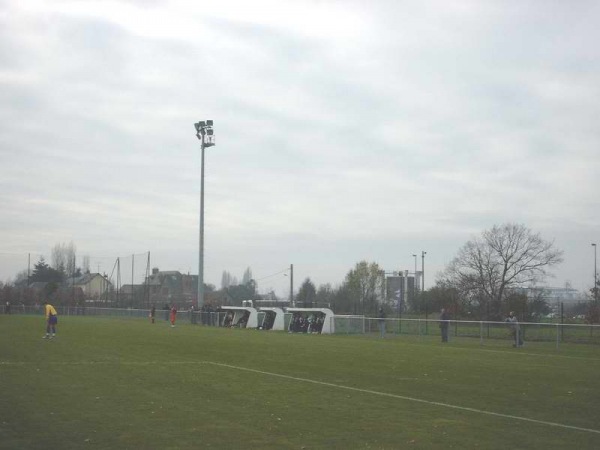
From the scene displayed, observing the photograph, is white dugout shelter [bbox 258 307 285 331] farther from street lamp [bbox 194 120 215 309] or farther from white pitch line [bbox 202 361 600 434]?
white pitch line [bbox 202 361 600 434]

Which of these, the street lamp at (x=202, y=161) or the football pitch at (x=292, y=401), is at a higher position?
the street lamp at (x=202, y=161)

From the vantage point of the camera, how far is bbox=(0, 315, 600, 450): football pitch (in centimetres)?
1066

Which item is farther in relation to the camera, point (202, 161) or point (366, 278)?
point (366, 278)

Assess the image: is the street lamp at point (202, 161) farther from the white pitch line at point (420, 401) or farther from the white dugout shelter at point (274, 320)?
the white pitch line at point (420, 401)

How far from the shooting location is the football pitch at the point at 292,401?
1066 cm

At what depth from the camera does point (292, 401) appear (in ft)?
47.5

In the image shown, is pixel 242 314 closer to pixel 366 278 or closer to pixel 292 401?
pixel 292 401

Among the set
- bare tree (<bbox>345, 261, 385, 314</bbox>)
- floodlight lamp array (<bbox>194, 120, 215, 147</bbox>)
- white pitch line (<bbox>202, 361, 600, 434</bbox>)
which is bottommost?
white pitch line (<bbox>202, 361, 600, 434</bbox>)

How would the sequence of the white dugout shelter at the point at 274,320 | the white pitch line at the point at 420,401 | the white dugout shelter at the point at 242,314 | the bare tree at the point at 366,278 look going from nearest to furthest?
the white pitch line at the point at 420,401 < the white dugout shelter at the point at 274,320 < the white dugout shelter at the point at 242,314 < the bare tree at the point at 366,278

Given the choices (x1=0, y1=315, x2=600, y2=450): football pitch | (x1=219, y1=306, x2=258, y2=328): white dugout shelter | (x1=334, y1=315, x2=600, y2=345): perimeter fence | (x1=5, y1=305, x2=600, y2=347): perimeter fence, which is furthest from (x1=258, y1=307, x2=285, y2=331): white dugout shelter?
(x1=0, y1=315, x2=600, y2=450): football pitch

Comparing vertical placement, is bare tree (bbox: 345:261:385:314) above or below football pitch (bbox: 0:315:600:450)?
above

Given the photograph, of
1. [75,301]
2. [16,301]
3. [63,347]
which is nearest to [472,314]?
[63,347]

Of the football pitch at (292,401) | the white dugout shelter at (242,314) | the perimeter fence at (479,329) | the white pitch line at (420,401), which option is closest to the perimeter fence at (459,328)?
the perimeter fence at (479,329)

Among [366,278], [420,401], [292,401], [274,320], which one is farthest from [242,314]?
[366,278]
